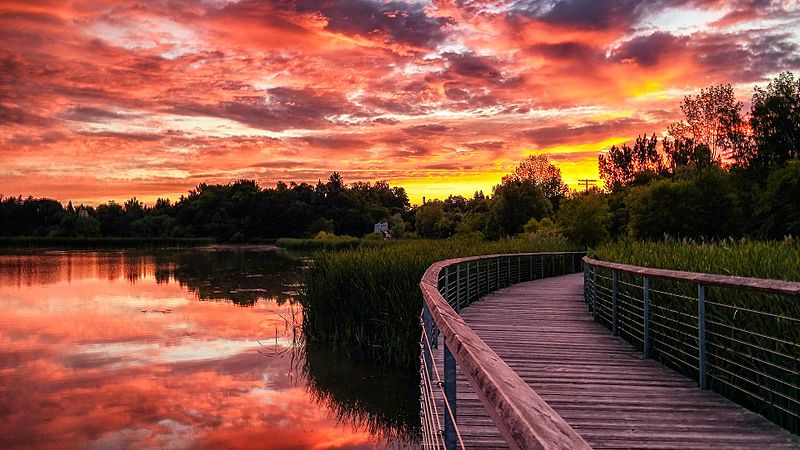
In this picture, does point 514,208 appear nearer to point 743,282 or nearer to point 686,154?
point 686,154

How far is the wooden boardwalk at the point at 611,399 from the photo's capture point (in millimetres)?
4188

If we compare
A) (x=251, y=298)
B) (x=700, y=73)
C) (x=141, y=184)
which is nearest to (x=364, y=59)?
(x=251, y=298)

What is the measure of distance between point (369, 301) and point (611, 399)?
8.44 meters

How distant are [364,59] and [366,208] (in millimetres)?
79150

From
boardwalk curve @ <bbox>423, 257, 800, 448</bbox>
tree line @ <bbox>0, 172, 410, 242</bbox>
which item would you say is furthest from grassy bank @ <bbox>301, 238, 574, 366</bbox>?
tree line @ <bbox>0, 172, 410, 242</bbox>

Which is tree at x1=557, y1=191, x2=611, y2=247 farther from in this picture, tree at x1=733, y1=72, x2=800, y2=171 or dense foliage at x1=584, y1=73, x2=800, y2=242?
tree at x1=733, y1=72, x2=800, y2=171

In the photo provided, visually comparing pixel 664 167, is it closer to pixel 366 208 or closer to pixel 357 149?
pixel 366 208

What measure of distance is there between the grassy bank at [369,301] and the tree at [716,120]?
1843 inches

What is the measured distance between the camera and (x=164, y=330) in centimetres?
1673

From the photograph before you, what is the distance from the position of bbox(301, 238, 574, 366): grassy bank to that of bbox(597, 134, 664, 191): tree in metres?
74.9

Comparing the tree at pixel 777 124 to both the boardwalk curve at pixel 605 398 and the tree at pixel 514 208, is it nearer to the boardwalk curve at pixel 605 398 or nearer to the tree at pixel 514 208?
the tree at pixel 514 208

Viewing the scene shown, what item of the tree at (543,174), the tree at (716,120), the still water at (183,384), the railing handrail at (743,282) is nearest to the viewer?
the railing handrail at (743,282)

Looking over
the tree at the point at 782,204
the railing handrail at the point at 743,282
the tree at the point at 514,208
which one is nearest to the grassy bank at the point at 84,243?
the tree at the point at 514,208

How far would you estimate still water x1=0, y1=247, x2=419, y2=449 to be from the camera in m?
9.12
